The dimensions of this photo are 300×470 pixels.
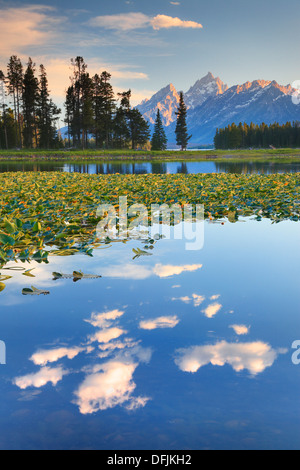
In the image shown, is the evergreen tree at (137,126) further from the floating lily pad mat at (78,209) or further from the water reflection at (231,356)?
the water reflection at (231,356)

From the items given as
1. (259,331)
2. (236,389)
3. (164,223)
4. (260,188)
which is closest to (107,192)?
(164,223)

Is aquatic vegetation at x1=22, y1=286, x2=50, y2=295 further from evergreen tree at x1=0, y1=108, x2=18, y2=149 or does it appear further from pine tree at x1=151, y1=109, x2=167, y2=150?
pine tree at x1=151, y1=109, x2=167, y2=150

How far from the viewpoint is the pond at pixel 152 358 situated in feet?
7.44

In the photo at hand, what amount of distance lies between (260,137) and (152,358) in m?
122

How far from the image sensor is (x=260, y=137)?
382 feet

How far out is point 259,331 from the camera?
348cm

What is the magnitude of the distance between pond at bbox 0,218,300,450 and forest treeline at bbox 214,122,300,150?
113m

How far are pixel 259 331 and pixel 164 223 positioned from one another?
212 inches

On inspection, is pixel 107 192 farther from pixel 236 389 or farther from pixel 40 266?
pixel 236 389

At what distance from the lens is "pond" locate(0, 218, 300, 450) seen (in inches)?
89.3

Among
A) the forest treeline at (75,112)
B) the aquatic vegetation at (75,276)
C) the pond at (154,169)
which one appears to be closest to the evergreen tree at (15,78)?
the forest treeline at (75,112)

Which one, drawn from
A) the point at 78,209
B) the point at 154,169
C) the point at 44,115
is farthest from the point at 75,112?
the point at 78,209

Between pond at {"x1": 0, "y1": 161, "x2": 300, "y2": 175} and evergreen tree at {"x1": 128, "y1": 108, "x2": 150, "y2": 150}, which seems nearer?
pond at {"x1": 0, "y1": 161, "x2": 300, "y2": 175}

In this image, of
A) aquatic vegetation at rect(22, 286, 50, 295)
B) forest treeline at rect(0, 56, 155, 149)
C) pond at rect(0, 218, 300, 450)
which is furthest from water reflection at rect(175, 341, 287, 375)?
forest treeline at rect(0, 56, 155, 149)
